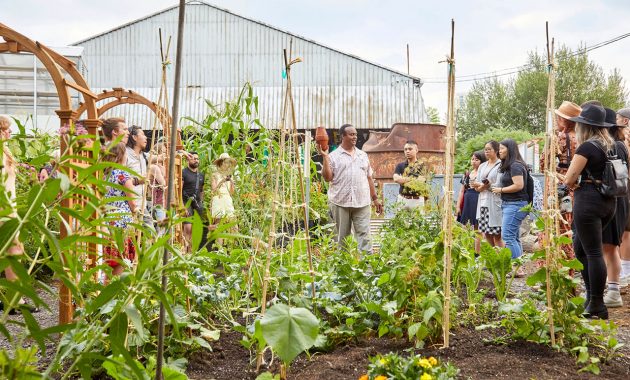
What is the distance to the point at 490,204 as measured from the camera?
7168 millimetres

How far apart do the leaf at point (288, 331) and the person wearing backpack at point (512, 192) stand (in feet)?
15.8

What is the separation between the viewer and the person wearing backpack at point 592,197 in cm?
456

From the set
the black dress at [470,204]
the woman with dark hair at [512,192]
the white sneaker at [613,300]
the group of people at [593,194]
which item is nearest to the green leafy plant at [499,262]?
the group of people at [593,194]

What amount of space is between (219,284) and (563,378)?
1815 mm

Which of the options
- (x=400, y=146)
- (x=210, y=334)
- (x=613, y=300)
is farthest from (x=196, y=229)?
(x=400, y=146)

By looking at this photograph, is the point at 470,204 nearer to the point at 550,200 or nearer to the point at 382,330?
the point at 550,200

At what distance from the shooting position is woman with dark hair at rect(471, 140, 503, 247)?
715 centimetres

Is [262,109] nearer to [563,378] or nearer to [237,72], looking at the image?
[237,72]

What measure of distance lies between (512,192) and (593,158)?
7.05 feet

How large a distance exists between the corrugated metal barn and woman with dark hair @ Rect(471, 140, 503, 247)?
15878 millimetres

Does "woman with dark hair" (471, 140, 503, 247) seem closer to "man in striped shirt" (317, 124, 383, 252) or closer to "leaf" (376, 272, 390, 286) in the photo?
"man in striped shirt" (317, 124, 383, 252)

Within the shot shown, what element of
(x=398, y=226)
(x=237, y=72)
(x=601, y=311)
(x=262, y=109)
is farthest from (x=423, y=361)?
(x=237, y=72)

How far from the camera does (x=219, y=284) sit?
3.82 m

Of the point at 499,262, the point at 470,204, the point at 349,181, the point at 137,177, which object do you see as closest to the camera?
the point at 137,177
